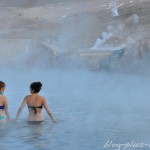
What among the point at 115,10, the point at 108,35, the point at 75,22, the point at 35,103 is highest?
the point at 35,103

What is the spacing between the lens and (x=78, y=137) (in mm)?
5797

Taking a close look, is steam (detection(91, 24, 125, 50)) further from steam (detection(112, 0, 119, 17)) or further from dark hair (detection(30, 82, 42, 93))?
dark hair (detection(30, 82, 42, 93))

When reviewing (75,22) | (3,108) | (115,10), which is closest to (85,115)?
(3,108)

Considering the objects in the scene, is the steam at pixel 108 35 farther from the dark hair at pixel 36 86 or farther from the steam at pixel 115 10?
the dark hair at pixel 36 86

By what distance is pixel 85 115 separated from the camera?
7723mm

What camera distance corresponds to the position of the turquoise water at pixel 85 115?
Result: 18.2 feet

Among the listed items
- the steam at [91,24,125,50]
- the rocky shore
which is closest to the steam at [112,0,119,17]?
the rocky shore

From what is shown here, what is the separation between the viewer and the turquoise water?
556 centimetres

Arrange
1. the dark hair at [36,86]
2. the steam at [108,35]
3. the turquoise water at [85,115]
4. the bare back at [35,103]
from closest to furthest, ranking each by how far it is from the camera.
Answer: the turquoise water at [85,115], the dark hair at [36,86], the bare back at [35,103], the steam at [108,35]

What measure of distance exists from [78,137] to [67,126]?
82 centimetres

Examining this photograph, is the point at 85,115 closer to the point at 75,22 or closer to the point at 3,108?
the point at 3,108

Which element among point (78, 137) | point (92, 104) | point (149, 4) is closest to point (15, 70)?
point (92, 104)

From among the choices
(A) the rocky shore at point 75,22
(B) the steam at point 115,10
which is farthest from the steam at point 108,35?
(B) the steam at point 115,10

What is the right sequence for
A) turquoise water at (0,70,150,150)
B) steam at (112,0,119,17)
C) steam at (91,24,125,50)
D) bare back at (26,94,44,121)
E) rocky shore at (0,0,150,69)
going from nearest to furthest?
turquoise water at (0,70,150,150), bare back at (26,94,44,121), steam at (91,24,125,50), rocky shore at (0,0,150,69), steam at (112,0,119,17)
